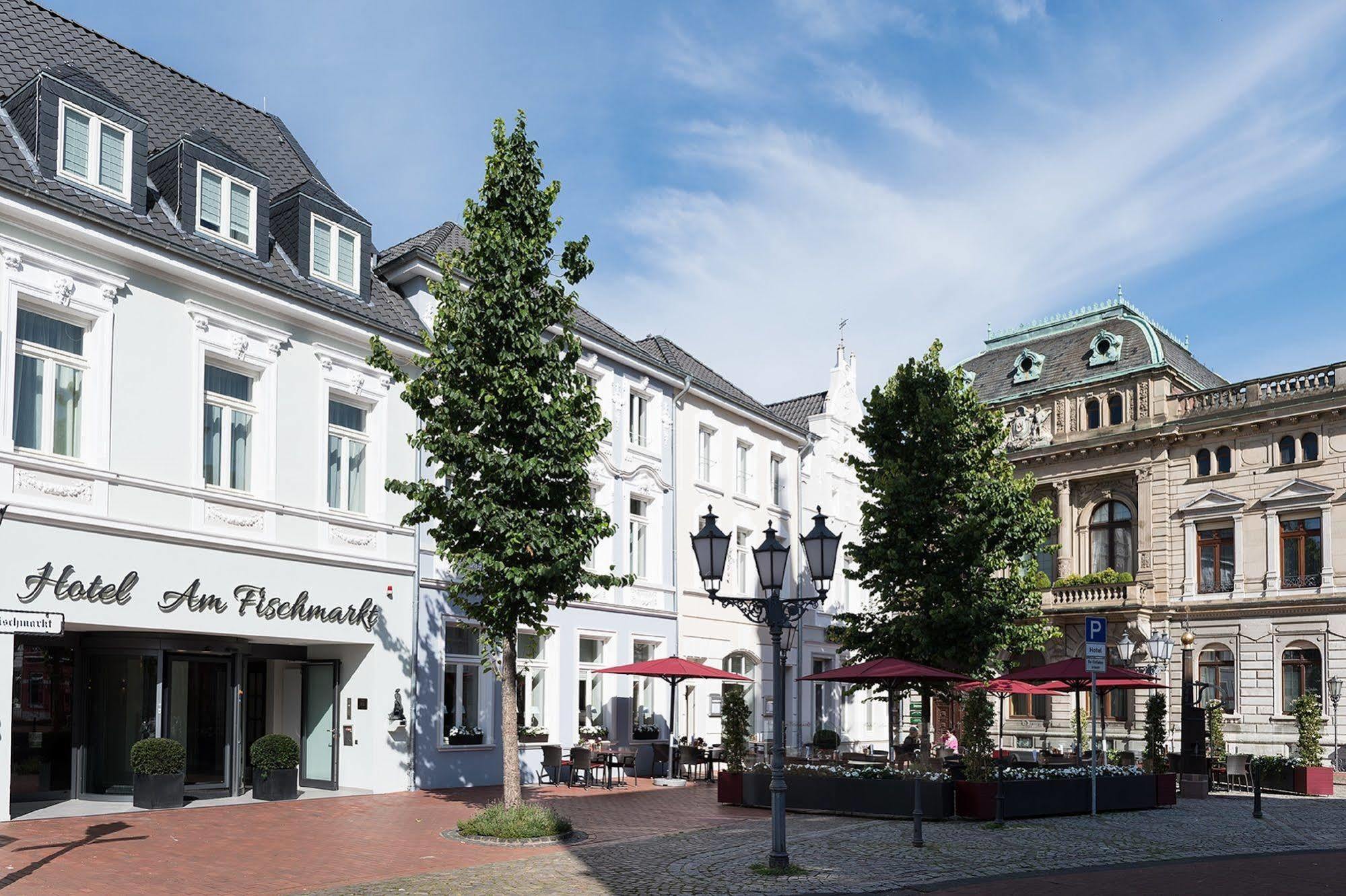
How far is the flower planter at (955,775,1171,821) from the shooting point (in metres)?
19.1

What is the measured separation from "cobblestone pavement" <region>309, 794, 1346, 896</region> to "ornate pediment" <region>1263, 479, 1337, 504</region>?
20864mm

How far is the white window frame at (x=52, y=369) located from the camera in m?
17.2

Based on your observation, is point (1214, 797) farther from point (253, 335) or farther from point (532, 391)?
point (253, 335)

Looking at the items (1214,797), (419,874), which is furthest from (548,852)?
(1214,797)

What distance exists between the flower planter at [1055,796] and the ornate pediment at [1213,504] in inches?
860

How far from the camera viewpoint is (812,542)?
14.4 meters

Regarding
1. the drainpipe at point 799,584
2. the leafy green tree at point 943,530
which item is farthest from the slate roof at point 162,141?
the drainpipe at point 799,584

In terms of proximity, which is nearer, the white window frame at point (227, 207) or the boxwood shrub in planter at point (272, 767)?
the boxwood shrub in planter at point (272, 767)

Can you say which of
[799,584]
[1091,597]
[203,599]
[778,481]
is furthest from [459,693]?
[1091,597]

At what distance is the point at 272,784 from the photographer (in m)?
20.1

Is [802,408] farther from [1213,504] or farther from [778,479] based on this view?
[1213,504]

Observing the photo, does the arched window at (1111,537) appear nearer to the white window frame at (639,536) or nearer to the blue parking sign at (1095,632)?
the white window frame at (639,536)

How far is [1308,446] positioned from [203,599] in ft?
117

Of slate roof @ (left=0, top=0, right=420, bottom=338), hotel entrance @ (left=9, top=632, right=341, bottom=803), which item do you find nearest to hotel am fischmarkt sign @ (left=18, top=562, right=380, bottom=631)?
hotel entrance @ (left=9, top=632, right=341, bottom=803)
